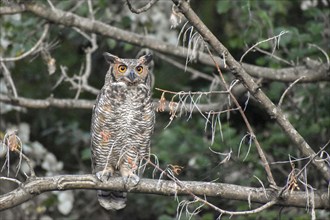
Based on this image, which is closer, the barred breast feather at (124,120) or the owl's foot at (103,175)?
the owl's foot at (103,175)

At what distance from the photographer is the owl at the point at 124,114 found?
4852 mm

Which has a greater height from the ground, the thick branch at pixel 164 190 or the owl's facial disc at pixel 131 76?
the owl's facial disc at pixel 131 76

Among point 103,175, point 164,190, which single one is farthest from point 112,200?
point 164,190

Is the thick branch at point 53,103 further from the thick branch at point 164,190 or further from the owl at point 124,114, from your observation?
the thick branch at point 164,190

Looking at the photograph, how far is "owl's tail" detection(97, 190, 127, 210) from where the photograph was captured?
5.21 metres

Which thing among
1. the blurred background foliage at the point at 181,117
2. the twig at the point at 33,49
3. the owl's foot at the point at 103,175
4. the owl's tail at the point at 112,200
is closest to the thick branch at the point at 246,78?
the blurred background foliage at the point at 181,117

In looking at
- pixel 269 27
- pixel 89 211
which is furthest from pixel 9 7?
pixel 89 211

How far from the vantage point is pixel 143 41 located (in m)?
5.51

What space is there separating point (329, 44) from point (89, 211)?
2655mm

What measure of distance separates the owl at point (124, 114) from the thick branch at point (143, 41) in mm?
436

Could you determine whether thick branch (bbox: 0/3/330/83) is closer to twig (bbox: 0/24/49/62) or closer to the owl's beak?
twig (bbox: 0/24/49/62)

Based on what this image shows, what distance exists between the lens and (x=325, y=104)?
567 centimetres

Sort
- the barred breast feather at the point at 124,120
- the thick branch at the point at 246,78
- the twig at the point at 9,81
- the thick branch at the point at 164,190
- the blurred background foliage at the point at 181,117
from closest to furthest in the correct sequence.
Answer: the thick branch at the point at 246,78 → the thick branch at the point at 164,190 → the barred breast feather at the point at 124,120 → the twig at the point at 9,81 → the blurred background foliage at the point at 181,117

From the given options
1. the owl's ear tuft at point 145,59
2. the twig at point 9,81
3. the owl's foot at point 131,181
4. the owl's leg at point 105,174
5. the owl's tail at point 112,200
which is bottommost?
the owl's tail at point 112,200
